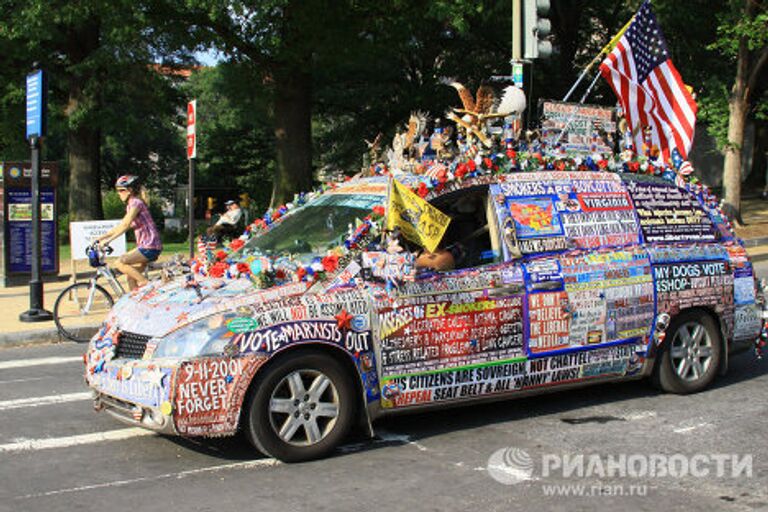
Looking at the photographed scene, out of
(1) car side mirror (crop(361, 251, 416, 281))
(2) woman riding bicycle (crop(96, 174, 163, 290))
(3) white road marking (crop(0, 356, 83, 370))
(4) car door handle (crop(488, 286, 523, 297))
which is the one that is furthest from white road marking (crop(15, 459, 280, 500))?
(2) woman riding bicycle (crop(96, 174, 163, 290))

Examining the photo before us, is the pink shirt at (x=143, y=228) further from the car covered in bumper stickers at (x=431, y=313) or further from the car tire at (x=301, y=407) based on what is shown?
the car tire at (x=301, y=407)

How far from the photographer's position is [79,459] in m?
6.08

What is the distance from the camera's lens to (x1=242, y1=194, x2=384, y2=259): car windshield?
6531mm

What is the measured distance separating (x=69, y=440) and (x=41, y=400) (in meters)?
1.57

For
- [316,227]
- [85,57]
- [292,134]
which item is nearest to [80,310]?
[316,227]

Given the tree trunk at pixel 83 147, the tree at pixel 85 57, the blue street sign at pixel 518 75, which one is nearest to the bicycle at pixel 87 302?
the blue street sign at pixel 518 75

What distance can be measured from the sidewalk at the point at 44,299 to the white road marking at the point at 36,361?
45.8 inches

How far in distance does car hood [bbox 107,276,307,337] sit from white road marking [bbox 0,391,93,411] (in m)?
1.85

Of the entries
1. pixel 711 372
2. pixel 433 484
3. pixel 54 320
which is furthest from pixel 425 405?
pixel 54 320

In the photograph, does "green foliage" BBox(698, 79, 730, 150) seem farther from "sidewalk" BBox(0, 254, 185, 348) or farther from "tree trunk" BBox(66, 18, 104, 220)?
"tree trunk" BBox(66, 18, 104, 220)

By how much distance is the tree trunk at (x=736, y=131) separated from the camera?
75.0ft

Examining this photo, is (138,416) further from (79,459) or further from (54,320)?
(54,320)

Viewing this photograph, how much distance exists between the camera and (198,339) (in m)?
5.55

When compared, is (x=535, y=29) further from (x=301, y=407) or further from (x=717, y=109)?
(x=717, y=109)
